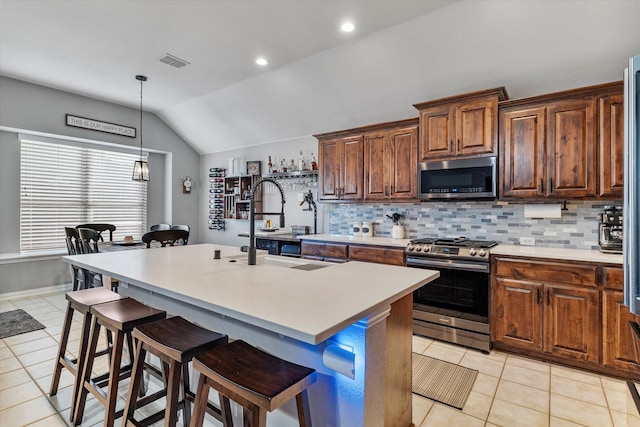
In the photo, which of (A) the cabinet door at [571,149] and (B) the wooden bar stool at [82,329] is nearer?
(B) the wooden bar stool at [82,329]

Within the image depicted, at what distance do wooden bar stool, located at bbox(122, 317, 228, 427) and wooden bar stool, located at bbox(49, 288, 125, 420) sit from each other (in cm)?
62

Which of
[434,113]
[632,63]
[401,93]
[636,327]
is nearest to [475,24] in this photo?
[434,113]

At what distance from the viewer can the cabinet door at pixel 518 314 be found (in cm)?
274

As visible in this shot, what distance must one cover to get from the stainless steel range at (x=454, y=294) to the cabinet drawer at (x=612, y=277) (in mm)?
789

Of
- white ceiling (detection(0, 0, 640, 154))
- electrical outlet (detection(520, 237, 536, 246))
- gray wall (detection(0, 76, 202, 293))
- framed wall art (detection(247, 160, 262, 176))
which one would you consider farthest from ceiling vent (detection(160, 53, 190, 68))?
electrical outlet (detection(520, 237, 536, 246))

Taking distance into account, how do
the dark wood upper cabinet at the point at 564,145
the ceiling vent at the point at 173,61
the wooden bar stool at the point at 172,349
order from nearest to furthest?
1. the wooden bar stool at the point at 172,349
2. the dark wood upper cabinet at the point at 564,145
3. the ceiling vent at the point at 173,61

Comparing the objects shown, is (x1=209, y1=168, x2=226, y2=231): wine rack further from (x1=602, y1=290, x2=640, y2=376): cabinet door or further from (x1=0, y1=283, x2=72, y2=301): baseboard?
(x1=602, y1=290, x2=640, y2=376): cabinet door

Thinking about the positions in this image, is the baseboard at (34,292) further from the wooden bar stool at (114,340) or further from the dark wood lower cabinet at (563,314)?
the dark wood lower cabinet at (563,314)

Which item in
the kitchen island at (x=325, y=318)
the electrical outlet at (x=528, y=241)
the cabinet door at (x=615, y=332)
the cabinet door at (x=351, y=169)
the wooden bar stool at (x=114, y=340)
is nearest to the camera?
the kitchen island at (x=325, y=318)

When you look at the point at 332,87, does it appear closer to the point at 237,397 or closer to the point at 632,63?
the point at 632,63

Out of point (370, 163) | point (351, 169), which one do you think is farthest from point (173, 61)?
point (370, 163)

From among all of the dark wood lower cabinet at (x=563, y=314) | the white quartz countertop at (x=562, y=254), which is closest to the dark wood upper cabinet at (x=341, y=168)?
the white quartz countertop at (x=562, y=254)

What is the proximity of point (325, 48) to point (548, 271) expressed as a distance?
3020 millimetres

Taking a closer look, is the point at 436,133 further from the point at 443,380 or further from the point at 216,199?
the point at 216,199
